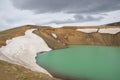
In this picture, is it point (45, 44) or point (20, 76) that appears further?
point (45, 44)

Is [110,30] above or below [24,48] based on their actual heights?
above

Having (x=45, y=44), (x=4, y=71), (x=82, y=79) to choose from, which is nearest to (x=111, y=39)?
(x=45, y=44)

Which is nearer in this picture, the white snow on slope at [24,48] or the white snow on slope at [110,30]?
the white snow on slope at [24,48]

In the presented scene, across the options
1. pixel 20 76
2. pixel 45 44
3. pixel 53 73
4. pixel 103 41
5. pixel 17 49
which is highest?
pixel 103 41

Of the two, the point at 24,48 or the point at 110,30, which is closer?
the point at 24,48

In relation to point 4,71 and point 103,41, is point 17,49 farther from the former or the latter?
point 103,41

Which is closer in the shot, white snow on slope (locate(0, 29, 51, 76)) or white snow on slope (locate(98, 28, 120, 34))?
white snow on slope (locate(0, 29, 51, 76))

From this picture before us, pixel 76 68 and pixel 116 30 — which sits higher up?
pixel 116 30

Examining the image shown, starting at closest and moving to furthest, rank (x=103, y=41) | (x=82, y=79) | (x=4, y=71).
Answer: (x=4, y=71), (x=82, y=79), (x=103, y=41)

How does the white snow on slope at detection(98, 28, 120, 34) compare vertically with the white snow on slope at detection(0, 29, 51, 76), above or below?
above

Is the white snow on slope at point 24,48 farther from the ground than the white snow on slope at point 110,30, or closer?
closer

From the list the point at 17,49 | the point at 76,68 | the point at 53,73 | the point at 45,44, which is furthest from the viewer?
the point at 45,44
